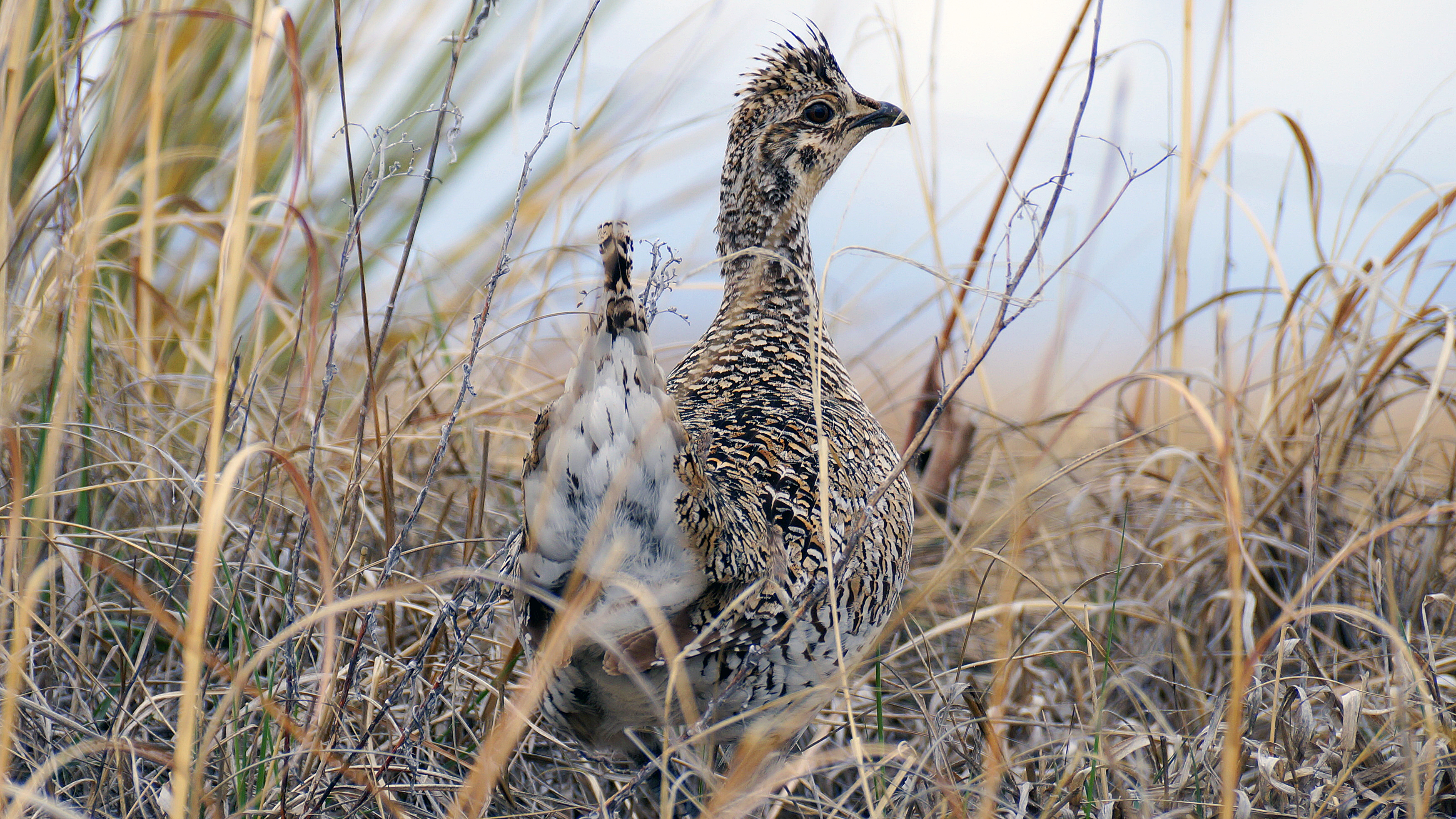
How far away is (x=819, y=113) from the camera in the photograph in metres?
2.63

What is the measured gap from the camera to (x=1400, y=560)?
2.52 m

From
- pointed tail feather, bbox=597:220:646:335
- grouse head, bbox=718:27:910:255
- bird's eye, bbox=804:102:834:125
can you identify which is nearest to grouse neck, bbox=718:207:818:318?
grouse head, bbox=718:27:910:255

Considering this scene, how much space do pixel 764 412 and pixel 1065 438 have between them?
1.66 metres

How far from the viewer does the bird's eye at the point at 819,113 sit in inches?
103

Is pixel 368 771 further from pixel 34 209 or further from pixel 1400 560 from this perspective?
pixel 1400 560

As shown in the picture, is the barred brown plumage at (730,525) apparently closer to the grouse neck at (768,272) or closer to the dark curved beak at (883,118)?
the grouse neck at (768,272)

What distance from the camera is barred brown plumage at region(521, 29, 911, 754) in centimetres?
151

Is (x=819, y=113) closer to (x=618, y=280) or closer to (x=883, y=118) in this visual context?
(x=883, y=118)

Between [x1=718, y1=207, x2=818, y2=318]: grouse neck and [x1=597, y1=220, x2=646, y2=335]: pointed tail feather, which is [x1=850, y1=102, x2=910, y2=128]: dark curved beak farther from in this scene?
[x1=597, y1=220, x2=646, y2=335]: pointed tail feather

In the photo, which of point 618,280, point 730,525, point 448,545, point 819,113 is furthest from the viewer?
point 819,113

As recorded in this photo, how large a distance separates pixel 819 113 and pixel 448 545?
58.4 inches

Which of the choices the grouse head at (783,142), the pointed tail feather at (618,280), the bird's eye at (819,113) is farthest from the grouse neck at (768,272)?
→ the pointed tail feather at (618,280)

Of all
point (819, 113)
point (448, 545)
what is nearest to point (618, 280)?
point (448, 545)

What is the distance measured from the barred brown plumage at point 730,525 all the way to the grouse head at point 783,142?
135 mm
